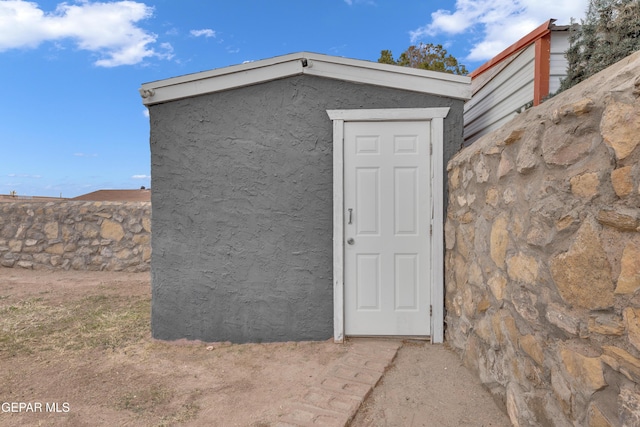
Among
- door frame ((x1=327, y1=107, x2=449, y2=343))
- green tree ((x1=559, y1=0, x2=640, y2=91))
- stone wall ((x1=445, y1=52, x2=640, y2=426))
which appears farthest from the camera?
door frame ((x1=327, y1=107, x2=449, y2=343))

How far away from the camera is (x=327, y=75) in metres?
3.78

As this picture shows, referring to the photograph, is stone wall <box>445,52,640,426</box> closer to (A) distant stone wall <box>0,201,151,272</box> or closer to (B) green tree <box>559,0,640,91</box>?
(B) green tree <box>559,0,640,91</box>

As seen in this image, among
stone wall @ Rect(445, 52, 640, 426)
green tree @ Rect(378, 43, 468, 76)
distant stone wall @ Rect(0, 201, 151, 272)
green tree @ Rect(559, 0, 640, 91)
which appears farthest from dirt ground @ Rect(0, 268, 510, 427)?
green tree @ Rect(378, 43, 468, 76)

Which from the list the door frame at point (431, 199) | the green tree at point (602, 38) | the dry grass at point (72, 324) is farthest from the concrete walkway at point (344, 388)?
the green tree at point (602, 38)

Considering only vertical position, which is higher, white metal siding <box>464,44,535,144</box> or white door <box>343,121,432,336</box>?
white metal siding <box>464,44,535,144</box>

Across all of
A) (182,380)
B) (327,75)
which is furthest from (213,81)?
(182,380)

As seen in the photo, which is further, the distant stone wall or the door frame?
the distant stone wall

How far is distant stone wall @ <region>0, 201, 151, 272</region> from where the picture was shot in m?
7.45

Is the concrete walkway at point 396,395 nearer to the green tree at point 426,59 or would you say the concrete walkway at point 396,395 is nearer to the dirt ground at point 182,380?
the dirt ground at point 182,380

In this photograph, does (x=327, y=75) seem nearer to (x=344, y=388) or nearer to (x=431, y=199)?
(x=431, y=199)

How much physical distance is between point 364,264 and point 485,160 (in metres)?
1.59

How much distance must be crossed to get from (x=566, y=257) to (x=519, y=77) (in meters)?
2.70

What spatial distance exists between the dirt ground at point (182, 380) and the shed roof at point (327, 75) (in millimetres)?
2586

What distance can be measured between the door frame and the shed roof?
0.81 ft
